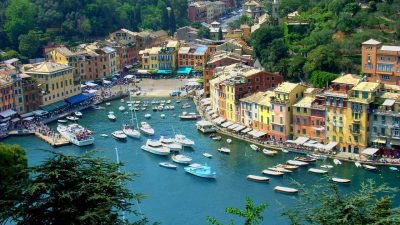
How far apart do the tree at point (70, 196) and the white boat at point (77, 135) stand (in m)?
22.1

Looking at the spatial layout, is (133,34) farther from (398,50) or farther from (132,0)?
(398,50)

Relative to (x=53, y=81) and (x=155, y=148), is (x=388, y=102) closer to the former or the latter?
(x=155, y=148)

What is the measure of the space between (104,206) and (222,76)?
2798 centimetres

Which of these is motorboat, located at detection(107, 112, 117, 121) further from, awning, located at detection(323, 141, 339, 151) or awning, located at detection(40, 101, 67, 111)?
awning, located at detection(323, 141, 339, 151)

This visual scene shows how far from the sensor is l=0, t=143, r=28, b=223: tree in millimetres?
12023

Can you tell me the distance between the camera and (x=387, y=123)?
30562 mm

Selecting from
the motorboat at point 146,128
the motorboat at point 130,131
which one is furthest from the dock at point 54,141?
the motorboat at point 146,128

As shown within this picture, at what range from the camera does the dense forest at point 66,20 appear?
52.8 metres

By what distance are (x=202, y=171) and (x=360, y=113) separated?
727cm

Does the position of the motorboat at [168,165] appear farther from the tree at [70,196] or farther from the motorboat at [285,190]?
the tree at [70,196]

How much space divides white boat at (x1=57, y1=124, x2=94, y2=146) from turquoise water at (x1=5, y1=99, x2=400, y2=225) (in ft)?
1.46

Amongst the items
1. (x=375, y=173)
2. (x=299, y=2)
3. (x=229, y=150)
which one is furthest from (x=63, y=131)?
(x=299, y=2)

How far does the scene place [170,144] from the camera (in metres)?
33.4

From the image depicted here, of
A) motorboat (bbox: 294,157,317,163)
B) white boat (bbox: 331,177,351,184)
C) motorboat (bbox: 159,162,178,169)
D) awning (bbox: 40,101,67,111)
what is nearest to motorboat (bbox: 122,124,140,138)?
motorboat (bbox: 159,162,178,169)
